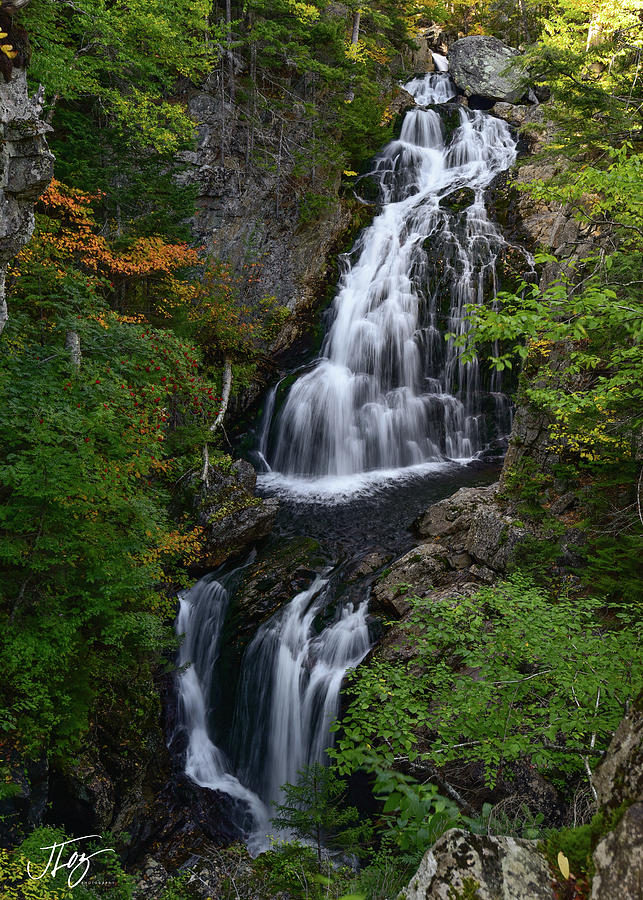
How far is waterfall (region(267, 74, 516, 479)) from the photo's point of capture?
47.6 ft

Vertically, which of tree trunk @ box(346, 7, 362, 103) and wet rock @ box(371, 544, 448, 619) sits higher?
tree trunk @ box(346, 7, 362, 103)

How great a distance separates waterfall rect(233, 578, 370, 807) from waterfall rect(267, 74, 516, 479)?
19.6ft

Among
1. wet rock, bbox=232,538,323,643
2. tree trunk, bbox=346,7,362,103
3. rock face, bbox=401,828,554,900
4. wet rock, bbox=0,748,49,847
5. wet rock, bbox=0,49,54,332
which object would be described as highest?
tree trunk, bbox=346,7,362,103

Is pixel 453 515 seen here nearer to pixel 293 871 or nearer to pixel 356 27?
pixel 293 871

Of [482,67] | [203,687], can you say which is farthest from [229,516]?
[482,67]

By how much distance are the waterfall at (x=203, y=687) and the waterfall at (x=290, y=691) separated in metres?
0.28

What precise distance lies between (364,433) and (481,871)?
1303cm

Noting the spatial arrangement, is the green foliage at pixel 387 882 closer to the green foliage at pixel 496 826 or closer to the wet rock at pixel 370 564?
the green foliage at pixel 496 826

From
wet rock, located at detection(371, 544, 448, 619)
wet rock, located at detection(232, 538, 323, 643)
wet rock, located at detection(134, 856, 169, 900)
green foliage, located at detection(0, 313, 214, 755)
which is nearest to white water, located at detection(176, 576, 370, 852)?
wet rock, located at detection(232, 538, 323, 643)

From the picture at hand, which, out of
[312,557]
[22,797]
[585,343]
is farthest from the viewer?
[312,557]

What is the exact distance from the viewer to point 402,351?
1569cm

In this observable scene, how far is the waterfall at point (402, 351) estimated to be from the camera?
1452cm

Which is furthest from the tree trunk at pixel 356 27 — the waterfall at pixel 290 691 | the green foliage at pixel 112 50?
the waterfall at pixel 290 691

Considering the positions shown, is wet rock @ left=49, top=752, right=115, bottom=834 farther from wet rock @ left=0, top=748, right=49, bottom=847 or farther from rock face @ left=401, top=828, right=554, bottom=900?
rock face @ left=401, top=828, right=554, bottom=900
